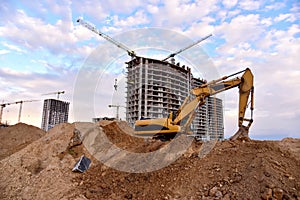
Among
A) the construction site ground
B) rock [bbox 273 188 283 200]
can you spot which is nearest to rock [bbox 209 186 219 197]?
the construction site ground

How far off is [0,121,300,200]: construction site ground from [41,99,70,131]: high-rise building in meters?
56.2

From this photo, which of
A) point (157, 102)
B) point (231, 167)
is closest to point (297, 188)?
point (231, 167)

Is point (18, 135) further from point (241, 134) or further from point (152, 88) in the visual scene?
point (152, 88)

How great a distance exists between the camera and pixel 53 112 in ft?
208

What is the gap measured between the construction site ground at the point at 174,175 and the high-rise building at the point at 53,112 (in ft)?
184

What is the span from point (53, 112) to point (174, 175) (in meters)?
63.1

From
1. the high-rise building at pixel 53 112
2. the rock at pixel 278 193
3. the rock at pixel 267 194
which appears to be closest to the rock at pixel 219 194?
the rock at pixel 267 194

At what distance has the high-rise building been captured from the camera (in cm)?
6122

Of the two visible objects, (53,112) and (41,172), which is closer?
(41,172)

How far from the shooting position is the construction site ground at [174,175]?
5582 mm

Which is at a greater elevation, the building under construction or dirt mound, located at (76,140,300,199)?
the building under construction

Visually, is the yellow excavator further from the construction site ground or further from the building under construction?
the building under construction

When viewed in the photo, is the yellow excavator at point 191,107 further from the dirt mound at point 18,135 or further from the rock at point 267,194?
the dirt mound at point 18,135

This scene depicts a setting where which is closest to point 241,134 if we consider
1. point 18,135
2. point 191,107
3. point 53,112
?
point 191,107
